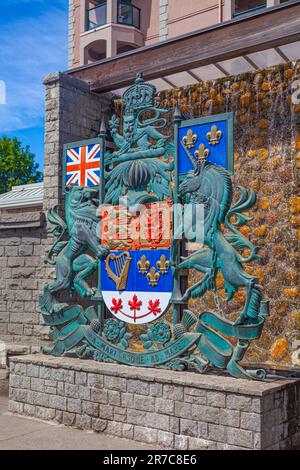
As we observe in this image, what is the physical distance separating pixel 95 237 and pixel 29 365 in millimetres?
2108

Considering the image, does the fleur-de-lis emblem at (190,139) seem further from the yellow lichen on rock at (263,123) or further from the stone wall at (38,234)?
the stone wall at (38,234)

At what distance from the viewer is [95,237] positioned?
25.2 feet

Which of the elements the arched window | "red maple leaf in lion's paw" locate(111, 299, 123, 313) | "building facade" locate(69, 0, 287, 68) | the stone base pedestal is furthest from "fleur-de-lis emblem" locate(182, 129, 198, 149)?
the arched window

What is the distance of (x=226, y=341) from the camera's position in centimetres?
630

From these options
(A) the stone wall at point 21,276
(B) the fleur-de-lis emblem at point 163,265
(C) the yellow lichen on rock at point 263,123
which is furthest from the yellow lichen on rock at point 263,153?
(A) the stone wall at point 21,276

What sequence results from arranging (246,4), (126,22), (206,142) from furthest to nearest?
(126,22), (246,4), (206,142)

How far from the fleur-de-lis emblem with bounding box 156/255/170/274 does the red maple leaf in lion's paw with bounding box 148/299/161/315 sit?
15.2 inches

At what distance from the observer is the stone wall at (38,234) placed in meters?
9.97

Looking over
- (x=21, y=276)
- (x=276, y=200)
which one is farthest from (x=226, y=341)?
(x=21, y=276)

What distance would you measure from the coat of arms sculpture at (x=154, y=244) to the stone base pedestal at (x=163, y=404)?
0.31 m

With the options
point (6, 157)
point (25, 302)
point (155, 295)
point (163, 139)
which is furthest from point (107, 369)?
point (6, 157)

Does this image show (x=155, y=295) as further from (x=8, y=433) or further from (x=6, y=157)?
(x=6, y=157)

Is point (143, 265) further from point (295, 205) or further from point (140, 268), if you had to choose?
point (295, 205)

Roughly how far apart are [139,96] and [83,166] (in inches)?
53.0
